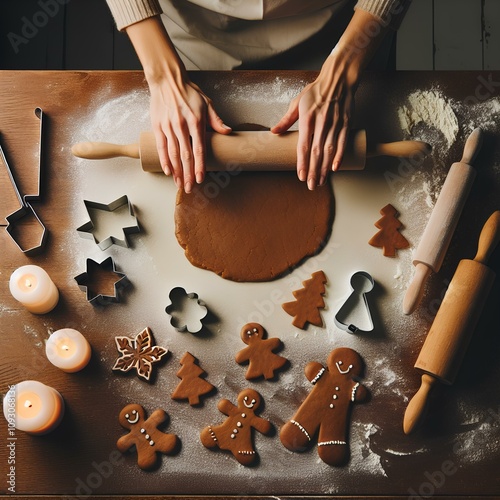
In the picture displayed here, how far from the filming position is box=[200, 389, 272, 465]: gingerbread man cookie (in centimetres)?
116

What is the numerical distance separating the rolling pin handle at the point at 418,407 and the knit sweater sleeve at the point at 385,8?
71 cm

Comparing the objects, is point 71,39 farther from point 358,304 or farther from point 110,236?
point 358,304

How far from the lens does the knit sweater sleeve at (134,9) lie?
1.18 metres

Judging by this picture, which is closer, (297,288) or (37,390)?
(37,390)

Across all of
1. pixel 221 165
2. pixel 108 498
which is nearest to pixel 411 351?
pixel 221 165

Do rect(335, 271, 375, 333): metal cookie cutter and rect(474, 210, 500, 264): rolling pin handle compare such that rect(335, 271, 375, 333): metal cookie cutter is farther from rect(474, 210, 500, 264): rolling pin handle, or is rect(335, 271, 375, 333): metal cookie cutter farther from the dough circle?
rect(474, 210, 500, 264): rolling pin handle

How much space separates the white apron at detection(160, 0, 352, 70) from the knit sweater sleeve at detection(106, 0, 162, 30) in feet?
0.29

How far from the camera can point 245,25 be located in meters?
1.29

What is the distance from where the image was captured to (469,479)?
1.15 metres

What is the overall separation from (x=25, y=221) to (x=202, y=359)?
0.47 meters

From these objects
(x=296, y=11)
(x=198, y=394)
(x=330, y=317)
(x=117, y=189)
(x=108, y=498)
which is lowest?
(x=108, y=498)

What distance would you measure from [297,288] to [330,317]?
0.29 ft

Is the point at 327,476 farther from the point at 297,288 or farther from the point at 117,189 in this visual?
the point at 117,189

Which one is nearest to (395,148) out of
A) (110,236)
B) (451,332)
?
(451,332)
